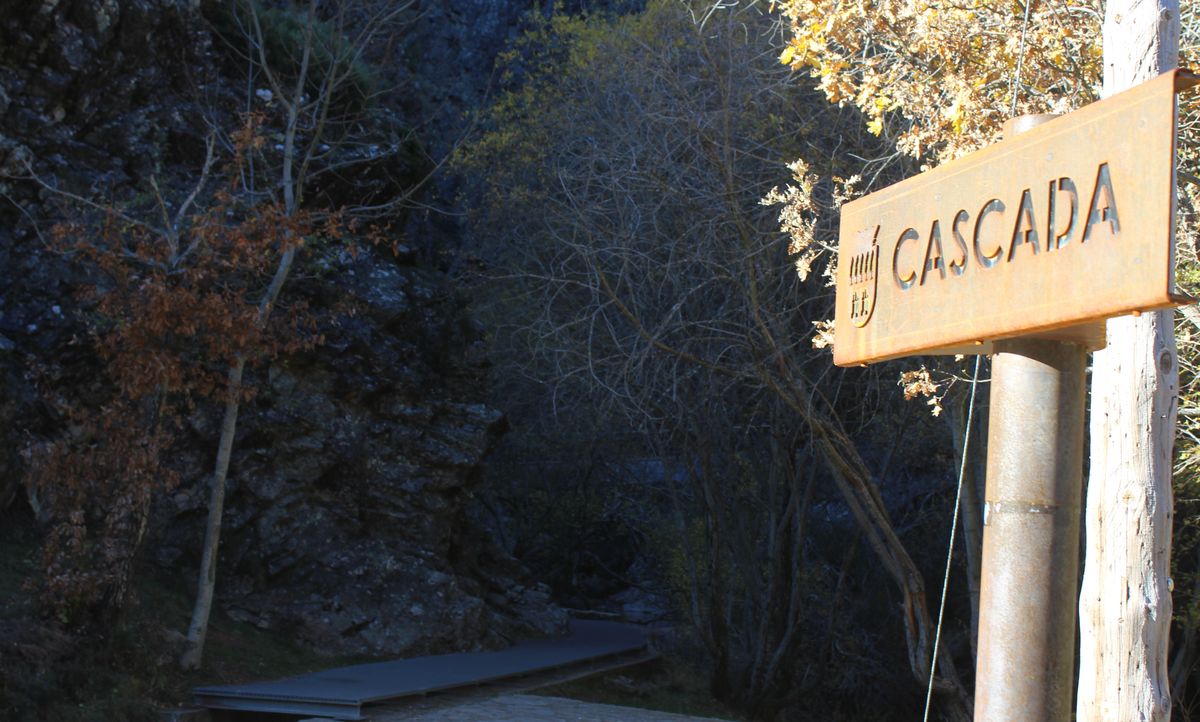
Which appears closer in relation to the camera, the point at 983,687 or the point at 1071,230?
the point at 1071,230

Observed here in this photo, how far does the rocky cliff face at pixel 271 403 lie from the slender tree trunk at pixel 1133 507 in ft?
31.1

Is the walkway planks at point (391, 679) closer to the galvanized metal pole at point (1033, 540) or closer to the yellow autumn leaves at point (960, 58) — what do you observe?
the yellow autumn leaves at point (960, 58)

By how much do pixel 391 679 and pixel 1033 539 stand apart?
31.6 feet

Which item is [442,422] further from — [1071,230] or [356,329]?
[1071,230]

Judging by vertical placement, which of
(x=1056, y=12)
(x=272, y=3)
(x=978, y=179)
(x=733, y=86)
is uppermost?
(x=272, y=3)

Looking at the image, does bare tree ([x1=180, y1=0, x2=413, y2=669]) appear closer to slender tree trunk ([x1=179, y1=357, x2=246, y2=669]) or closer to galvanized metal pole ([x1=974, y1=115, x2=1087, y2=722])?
slender tree trunk ([x1=179, y1=357, x2=246, y2=669])

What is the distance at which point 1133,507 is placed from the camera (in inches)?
181

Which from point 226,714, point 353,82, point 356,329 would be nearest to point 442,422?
point 356,329

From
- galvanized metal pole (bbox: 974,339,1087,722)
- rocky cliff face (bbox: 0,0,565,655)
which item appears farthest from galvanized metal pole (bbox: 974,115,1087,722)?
rocky cliff face (bbox: 0,0,565,655)

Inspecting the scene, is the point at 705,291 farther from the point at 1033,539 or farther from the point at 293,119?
the point at 1033,539

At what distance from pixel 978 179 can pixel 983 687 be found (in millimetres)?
1186

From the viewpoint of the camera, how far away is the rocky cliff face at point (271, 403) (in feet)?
41.7

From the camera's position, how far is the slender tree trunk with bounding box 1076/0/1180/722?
460 cm

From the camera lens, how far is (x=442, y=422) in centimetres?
1521
